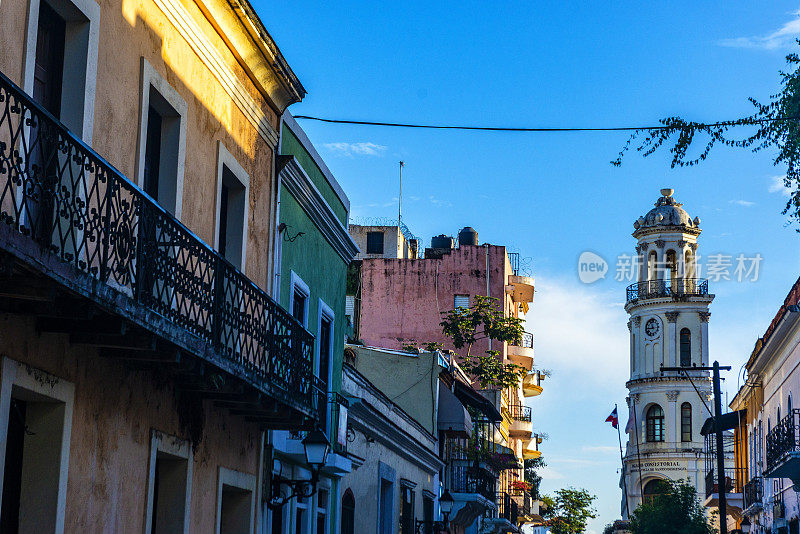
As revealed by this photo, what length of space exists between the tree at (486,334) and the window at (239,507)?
27.4 metres

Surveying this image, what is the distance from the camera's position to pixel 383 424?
19141 millimetres

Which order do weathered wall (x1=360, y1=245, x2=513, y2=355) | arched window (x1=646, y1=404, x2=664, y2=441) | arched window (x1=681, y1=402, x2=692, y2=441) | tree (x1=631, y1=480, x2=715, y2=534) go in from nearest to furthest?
tree (x1=631, y1=480, x2=715, y2=534) → weathered wall (x1=360, y1=245, x2=513, y2=355) → arched window (x1=681, y1=402, x2=692, y2=441) → arched window (x1=646, y1=404, x2=664, y2=441)

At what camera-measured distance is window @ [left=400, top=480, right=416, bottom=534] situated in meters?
21.8

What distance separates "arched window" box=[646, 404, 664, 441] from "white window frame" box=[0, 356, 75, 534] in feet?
185

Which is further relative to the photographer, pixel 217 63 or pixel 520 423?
pixel 520 423

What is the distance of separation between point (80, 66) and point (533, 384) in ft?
164

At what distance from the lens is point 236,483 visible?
11.9m

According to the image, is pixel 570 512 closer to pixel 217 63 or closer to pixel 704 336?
pixel 704 336

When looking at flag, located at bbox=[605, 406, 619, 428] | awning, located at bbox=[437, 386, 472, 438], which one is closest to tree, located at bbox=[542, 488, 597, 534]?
flag, located at bbox=[605, 406, 619, 428]

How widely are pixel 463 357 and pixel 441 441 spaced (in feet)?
52.5

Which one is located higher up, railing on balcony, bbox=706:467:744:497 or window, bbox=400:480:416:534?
railing on balcony, bbox=706:467:744:497

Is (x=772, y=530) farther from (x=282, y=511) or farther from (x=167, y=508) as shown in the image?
(x=167, y=508)

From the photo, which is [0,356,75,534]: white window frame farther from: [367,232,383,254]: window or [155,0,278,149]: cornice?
[367,232,383,254]: window

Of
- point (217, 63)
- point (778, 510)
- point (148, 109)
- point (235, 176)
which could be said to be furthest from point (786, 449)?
point (148, 109)
